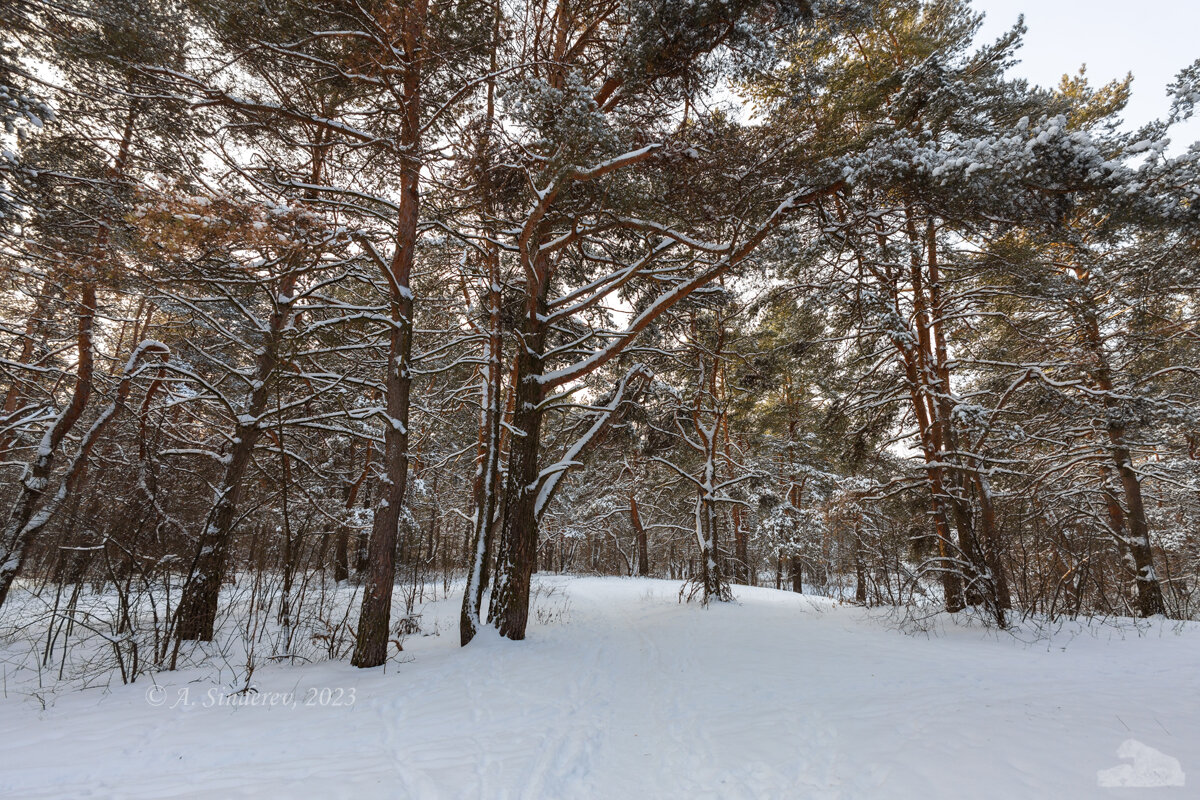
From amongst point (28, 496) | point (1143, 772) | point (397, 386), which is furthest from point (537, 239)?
point (1143, 772)

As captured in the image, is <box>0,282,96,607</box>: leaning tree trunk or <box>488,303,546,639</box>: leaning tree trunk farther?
<box>488,303,546,639</box>: leaning tree trunk

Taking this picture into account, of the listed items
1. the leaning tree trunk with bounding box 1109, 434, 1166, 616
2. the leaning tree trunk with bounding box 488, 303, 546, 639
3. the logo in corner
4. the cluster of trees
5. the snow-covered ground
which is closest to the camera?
the logo in corner

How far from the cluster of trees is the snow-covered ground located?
1.30 m

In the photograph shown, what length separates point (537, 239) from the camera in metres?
7.46

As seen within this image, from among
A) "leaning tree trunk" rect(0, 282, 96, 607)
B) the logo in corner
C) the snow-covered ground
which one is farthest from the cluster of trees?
the logo in corner

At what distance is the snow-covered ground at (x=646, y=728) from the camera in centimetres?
272

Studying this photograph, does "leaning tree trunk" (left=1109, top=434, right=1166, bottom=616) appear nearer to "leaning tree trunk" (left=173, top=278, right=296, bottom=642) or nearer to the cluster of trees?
the cluster of trees

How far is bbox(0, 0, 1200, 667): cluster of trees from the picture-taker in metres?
4.80

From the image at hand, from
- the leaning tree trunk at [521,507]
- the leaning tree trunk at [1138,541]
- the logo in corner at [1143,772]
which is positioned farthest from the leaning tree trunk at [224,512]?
the leaning tree trunk at [1138,541]

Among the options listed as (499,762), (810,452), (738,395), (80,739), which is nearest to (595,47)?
(499,762)

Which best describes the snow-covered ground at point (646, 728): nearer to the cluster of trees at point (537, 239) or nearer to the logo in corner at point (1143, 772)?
Answer: the logo in corner at point (1143, 772)

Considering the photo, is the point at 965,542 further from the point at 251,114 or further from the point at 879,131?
the point at 251,114

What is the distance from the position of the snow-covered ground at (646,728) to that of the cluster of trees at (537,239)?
1.30 metres

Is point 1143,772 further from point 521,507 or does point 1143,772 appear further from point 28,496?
point 28,496
